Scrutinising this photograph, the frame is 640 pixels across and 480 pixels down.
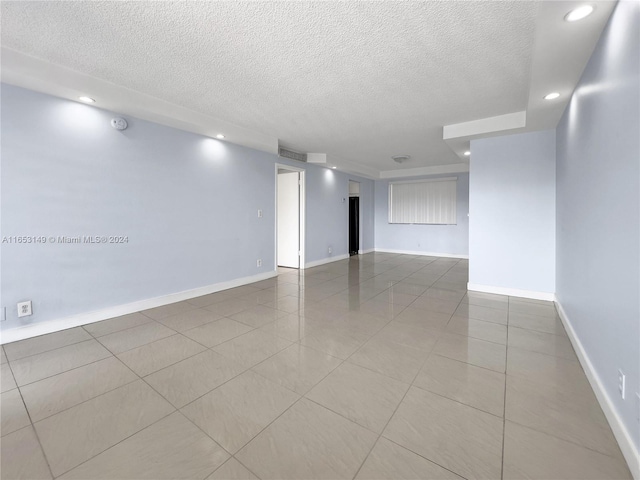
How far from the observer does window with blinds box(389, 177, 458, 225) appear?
26.4 feet

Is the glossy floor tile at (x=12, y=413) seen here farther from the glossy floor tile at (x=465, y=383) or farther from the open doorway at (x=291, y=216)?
the open doorway at (x=291, y=216)

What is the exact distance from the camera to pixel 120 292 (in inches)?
134

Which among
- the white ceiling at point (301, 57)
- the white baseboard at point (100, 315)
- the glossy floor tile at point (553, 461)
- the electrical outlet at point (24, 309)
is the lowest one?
the glossy floor tile at point (553, 461)

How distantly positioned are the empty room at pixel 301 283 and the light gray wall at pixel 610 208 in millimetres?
22

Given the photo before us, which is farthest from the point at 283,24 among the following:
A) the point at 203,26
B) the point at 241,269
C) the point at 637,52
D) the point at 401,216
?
the point at 401,216

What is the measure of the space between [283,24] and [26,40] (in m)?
2.13

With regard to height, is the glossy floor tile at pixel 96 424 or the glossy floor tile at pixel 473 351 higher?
the glossy floor tile at pixel 473 351

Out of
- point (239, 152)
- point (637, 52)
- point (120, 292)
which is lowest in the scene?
point (120, 292)

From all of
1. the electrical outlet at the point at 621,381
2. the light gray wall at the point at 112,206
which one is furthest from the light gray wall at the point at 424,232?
the electrical outlet at the point at 621,381

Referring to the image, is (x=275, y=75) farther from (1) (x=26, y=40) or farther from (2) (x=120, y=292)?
(2) (x=120, y=292)

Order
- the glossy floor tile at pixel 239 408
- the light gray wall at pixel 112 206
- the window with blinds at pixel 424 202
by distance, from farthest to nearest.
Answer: the window with blinds at pixel 424 202
the light gray wall at pixel 112 206
the glossy floor tile at pixel 239 408

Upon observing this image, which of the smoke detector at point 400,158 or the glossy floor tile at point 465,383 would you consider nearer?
the glossy floor tile at point 465,383

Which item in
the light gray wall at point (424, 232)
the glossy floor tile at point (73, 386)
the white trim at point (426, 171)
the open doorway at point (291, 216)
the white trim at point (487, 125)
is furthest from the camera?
the light gray wall at point (424, 232)

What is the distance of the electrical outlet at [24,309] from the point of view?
2.71 metres
